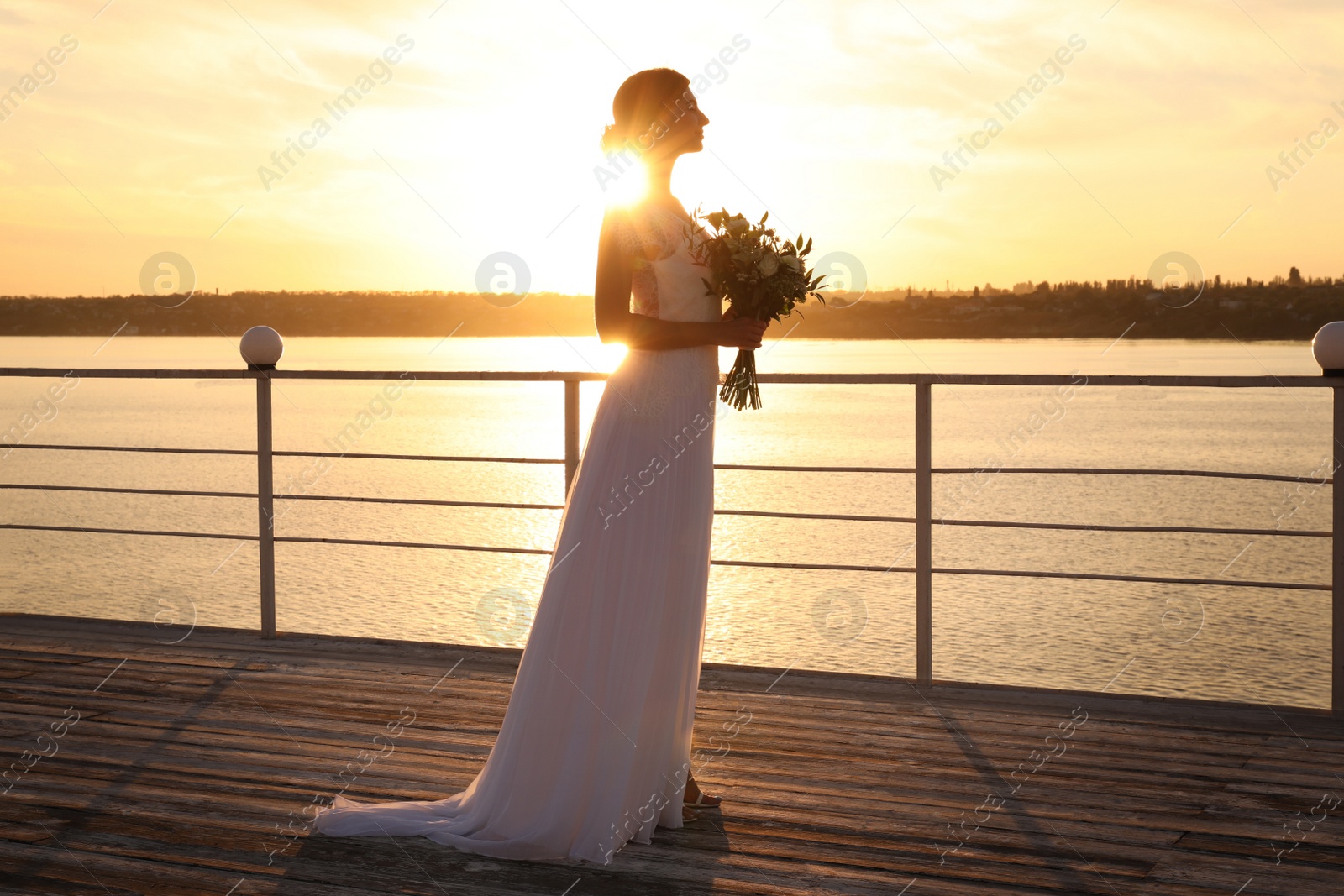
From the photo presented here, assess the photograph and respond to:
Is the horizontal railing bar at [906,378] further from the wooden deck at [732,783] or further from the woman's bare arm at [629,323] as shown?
the wooden deck at [732,783]

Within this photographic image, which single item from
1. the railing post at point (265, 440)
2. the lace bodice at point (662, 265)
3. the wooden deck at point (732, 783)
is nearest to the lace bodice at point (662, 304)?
the lace bodice at point (662, 265)

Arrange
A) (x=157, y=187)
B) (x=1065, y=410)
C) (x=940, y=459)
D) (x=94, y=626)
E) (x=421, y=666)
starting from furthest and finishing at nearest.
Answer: (x=1065, y=410)
(x=940, y=459)
(x=157, y=187)
(x=94, y=626)
(x=421, y=666)

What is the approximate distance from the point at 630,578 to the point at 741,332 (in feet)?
2.02

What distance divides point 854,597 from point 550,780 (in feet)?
37.7

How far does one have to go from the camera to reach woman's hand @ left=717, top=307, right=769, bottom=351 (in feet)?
8.54

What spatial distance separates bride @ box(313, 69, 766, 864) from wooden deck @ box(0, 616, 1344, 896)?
13cm

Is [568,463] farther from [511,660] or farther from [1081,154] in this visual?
[1081,154]

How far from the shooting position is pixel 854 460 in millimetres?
23109

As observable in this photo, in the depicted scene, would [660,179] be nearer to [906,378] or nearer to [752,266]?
[752,266]

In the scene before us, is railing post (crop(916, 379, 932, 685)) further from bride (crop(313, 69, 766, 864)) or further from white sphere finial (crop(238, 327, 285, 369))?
white sphere finial (crop(238, 327, 285, 369))

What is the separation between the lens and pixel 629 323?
8.50ft

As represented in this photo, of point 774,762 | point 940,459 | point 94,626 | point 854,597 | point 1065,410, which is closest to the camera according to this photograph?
point 774,762

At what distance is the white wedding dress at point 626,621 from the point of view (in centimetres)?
257

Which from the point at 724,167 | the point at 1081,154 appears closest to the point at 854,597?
the point at 724,167
